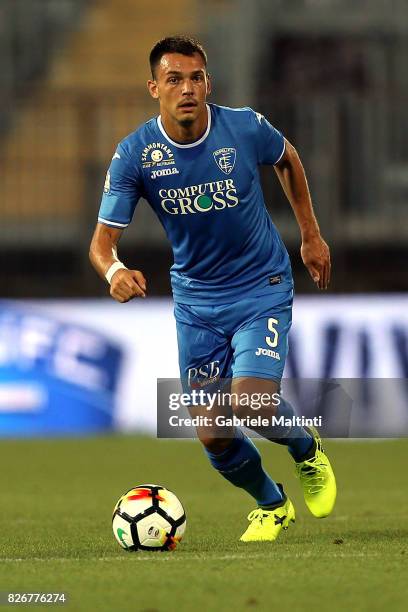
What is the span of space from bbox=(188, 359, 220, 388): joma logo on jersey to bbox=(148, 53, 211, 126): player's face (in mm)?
1165

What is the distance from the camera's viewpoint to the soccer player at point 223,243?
7.05m

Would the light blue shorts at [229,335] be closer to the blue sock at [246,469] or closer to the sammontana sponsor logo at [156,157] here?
the blue sock at [246,469]

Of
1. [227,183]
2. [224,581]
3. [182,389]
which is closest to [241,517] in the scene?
[182,389]

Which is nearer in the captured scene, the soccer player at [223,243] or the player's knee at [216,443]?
the soccer player at [223,243]

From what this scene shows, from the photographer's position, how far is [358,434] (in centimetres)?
1418

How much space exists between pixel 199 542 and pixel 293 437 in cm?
66

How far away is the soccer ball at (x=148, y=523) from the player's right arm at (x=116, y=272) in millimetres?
946

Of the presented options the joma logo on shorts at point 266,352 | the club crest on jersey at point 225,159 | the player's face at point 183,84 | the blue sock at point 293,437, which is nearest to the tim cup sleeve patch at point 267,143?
the club crest on jersey at point 225,159

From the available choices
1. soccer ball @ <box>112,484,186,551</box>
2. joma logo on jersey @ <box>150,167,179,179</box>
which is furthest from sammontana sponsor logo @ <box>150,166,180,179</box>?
soccer ball @ <box>112,484,186,551</box>

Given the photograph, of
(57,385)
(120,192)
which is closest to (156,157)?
(120,192)

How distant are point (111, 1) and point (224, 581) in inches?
626

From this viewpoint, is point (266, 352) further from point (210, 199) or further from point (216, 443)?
point (210, 199)

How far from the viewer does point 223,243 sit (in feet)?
23.8

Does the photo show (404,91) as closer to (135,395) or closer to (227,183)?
(135,395)
